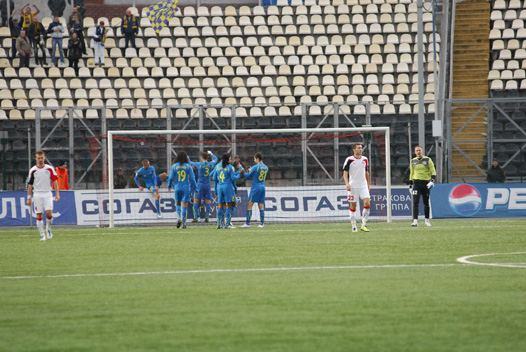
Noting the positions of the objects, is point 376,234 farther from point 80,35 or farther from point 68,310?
point 80,35

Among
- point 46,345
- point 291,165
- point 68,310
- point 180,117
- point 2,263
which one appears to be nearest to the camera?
point 46,345

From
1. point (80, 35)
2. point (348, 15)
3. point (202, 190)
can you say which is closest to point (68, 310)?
point (202, 190)

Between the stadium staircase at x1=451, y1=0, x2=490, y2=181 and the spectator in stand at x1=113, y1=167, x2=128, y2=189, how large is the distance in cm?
1199

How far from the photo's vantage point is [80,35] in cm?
3272

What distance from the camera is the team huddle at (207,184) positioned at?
2055cm

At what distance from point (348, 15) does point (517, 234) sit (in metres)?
21.1

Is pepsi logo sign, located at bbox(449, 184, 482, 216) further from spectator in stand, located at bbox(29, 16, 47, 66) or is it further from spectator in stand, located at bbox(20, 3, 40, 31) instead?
spectator in stand, located at bbox(20, 3, 40, 31)

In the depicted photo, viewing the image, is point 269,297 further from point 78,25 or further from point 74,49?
point 78,25

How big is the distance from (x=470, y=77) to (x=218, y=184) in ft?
53.6

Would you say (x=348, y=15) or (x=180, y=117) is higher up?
(x=348, y=15)

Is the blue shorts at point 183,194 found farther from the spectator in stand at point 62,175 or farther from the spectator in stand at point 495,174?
the spectator in stand at point 495,174

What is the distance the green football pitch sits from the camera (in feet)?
20.4

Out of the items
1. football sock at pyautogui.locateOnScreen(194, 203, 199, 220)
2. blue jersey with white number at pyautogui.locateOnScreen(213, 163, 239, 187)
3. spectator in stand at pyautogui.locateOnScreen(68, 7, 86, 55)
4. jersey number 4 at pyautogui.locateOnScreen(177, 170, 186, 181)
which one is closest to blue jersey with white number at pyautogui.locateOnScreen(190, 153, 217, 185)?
football sock at pyautogui.locateOnScreen(194, 203, 199, 220)

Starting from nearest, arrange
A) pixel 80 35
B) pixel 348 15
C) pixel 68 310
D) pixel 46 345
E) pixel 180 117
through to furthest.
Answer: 1. pixel 46 345
2. pixel 68 310
3. pixel 180 117
4. pixel 80 35
5. pixel 348 15
